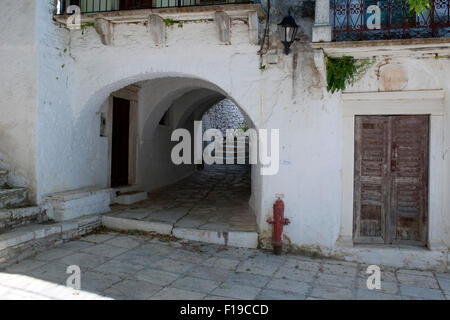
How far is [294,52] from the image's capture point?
5859mm

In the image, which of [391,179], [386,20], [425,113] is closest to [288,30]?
[386,20]

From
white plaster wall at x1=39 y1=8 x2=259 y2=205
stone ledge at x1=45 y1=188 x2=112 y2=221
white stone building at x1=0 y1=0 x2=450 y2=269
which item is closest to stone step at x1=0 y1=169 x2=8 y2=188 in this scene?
white stone building at x1=0 y1=0 x2=450 y2=269

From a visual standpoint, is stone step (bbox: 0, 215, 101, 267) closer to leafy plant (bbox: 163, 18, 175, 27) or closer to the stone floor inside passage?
the stone floor inside passage

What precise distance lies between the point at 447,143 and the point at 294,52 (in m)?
2.71

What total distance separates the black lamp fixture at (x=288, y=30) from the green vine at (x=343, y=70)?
2.25ft

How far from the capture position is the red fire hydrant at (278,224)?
570cm

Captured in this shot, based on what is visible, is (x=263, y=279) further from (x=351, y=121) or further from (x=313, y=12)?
(x=313, y=12)

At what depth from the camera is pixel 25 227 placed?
18.6 feet

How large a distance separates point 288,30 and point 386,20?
1690mm

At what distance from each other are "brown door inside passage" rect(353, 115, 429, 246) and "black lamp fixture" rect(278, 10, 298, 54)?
165cm

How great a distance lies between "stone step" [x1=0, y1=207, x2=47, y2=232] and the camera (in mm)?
5473

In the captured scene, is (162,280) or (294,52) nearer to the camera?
(162,280)
